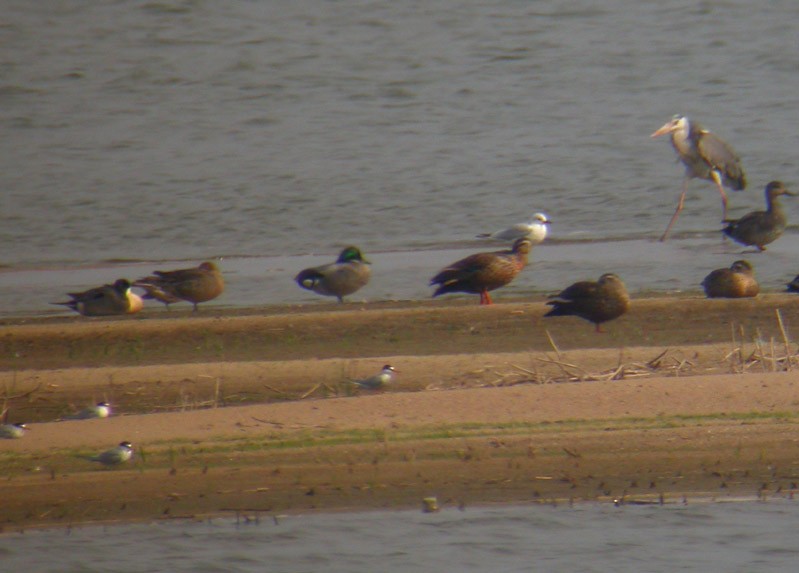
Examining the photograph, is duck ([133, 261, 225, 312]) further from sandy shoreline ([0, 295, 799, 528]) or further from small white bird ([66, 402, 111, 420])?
small white bird ([66, 402, 111, 420])

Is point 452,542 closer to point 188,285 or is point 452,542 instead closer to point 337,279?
point 337,279

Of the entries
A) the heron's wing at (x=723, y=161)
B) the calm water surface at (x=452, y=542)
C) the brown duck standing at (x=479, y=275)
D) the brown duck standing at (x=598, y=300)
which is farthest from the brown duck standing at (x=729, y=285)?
the heron's wing at (x=723, y=161)

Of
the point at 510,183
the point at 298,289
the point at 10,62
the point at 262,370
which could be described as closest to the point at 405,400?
the point at 262,370

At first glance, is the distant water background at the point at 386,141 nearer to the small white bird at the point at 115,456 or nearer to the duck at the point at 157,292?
the duck at the point at 157,292

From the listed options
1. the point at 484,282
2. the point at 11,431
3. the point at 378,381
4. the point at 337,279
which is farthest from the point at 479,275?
the point at 11,431

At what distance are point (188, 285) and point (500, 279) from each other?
8.74ft

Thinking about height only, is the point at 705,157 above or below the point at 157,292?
above

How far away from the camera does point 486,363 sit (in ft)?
31.8

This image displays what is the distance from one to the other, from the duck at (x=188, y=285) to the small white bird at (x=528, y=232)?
4376 millimetres

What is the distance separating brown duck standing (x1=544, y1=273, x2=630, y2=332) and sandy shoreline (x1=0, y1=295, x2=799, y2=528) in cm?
19

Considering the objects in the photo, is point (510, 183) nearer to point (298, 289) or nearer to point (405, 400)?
point (298, 289)

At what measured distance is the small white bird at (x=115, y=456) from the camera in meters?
7.59

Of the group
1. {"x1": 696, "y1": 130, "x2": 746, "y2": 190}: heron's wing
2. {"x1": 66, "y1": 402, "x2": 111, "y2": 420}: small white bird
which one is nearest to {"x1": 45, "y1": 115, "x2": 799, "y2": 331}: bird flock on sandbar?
{"x1": 696, "y1": 130, "x2": 746, "y2": 190}: heron's wing

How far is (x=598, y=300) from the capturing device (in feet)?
36.3
